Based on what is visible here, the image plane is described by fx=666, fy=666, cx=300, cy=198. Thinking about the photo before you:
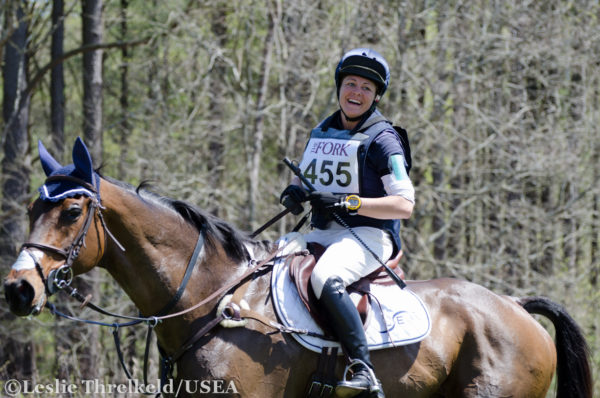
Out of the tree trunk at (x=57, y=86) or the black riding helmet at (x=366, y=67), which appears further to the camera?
the tree trunk at (x=57, y=86)

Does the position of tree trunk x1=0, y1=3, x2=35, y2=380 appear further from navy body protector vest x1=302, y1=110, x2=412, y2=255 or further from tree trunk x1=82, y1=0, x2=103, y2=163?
navy body protector vest x1=302, y1=110, x2=412, y2=255

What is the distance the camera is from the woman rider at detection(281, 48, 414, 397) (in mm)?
3680

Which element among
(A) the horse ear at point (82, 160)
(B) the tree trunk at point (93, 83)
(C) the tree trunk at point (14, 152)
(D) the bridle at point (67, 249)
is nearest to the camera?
(D) the bridle at point (67, 249)

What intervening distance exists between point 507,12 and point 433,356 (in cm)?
951

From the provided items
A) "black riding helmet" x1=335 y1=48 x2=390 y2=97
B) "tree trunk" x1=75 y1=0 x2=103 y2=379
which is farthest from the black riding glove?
"tree trunk" x1=75 y1=0 x2=103 y2=379

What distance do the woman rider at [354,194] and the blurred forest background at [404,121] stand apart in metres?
7.03

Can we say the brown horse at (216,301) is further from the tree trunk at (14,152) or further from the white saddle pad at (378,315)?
the tree trunk at (14,152)

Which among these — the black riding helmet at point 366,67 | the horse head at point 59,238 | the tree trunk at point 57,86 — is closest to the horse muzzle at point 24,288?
the horse head at point 59,238

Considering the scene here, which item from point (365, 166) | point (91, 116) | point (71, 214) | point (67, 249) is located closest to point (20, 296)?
point (67, 249)

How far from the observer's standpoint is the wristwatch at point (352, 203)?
12.2ft

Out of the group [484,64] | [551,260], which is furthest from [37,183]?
[551,260]

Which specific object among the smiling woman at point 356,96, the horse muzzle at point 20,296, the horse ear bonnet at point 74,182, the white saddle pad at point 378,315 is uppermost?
the smiling woman at point 356,96

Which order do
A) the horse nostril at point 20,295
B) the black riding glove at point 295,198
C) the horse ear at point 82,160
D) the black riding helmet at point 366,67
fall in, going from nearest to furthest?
Answer: the horse nostril at point 20,295
the horse ear at point 82,160
the black riding glove at point 295,198
the black riding helmet at point 366,67

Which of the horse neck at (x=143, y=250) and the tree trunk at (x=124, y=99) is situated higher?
the tree trunk at (x=124, y=99)
